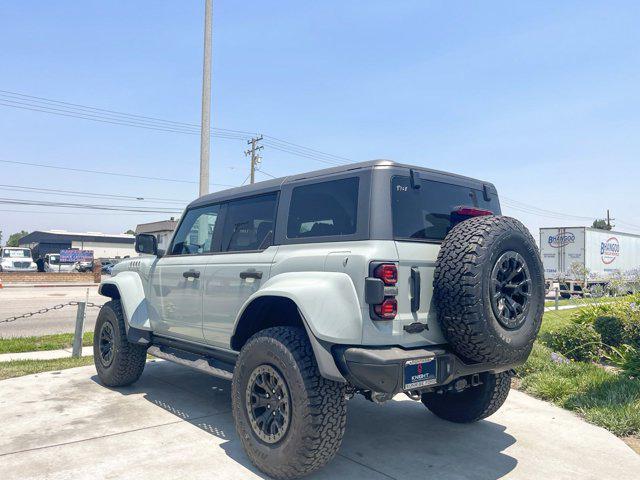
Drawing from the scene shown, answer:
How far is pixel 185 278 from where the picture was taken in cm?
491

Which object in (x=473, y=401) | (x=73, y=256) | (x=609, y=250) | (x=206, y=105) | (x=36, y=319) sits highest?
(x=206, y=105)

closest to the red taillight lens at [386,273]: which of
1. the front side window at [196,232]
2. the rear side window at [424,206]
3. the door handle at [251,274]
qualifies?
the rear side window at [424,206]

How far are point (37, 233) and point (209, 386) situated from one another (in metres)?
72.8

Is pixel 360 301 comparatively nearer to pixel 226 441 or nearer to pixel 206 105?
pixel 226 441

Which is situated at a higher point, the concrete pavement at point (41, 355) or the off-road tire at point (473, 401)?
the off-road tire at point (473, 401)

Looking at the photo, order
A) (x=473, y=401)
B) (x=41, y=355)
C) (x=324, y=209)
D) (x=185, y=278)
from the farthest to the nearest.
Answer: (x=41, y=355), (x=185, y=278), (x=473, y=401), (x=324, y=209)

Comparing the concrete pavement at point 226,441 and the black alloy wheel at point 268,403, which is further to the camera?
the concrete pavement at point 226,441

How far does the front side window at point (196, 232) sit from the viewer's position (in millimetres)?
4977

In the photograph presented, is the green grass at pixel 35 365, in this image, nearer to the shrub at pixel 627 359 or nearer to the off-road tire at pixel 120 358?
the off-road tire at pixel 120 358

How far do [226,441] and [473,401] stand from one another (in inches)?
84.1

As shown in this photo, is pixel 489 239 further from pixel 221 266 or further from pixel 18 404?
pixel 18 404

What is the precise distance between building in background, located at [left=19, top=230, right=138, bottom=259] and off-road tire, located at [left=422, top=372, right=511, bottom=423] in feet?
205

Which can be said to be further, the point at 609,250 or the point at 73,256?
the point at 73,256

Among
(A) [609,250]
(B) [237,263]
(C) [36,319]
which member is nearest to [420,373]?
(B) [237,263]
